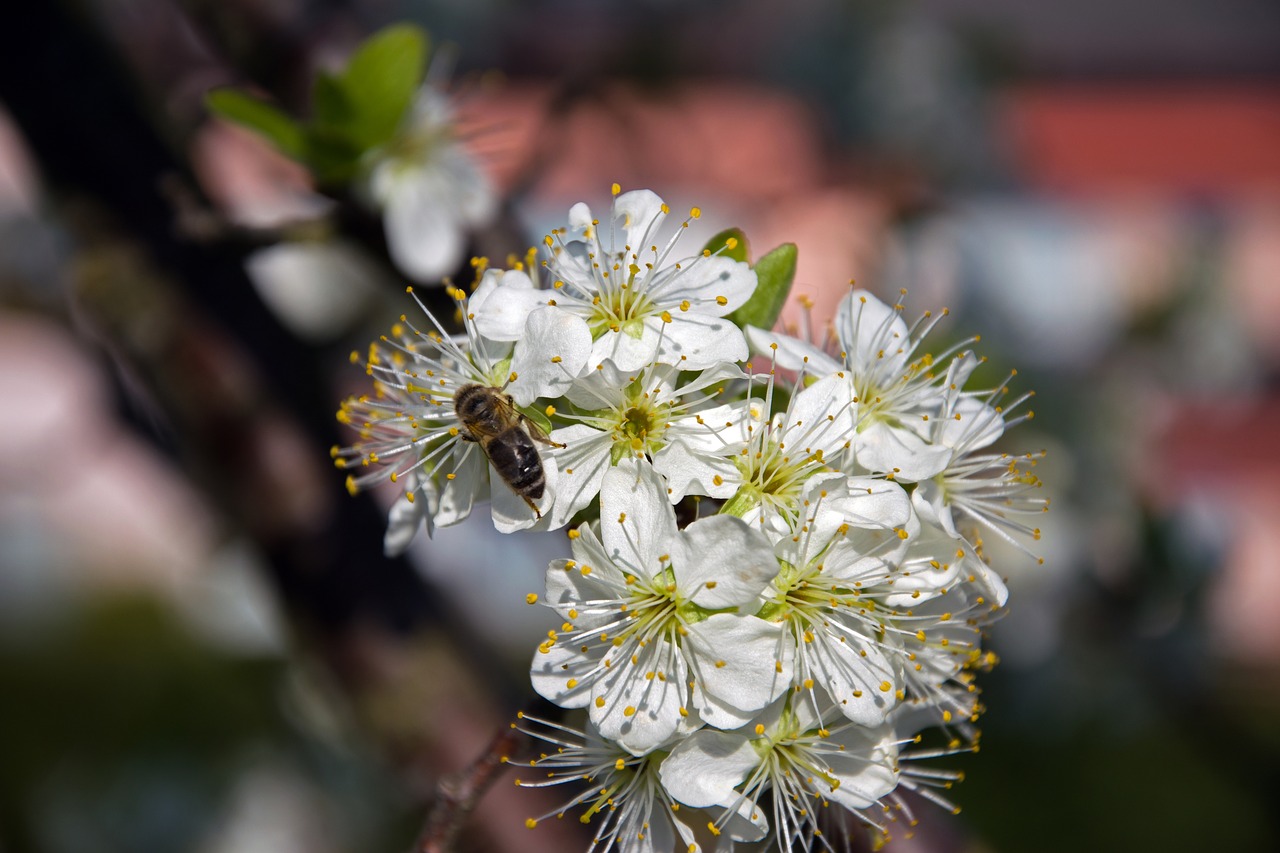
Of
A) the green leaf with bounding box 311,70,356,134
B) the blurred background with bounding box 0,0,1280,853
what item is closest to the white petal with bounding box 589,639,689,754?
the blurred background with bounding box 0,0,1280,853

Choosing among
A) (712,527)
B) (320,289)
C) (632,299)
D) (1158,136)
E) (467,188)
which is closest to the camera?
(712,527)

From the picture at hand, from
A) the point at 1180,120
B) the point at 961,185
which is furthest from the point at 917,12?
the point at 1180,120

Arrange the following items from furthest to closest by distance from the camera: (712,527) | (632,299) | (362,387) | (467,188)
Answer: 1. (362,387)
2. (467,188)
3. (632,299)
4. (712,527)

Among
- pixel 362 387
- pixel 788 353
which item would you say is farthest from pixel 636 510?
pixel 362 387

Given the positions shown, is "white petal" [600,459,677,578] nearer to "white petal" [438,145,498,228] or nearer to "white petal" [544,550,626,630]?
"white petal" [544,550,626,630]

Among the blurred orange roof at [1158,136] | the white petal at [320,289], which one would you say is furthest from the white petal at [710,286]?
the blurred orange roof at [1158,136]

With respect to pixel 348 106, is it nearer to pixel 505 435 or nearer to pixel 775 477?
pixel 505 435
